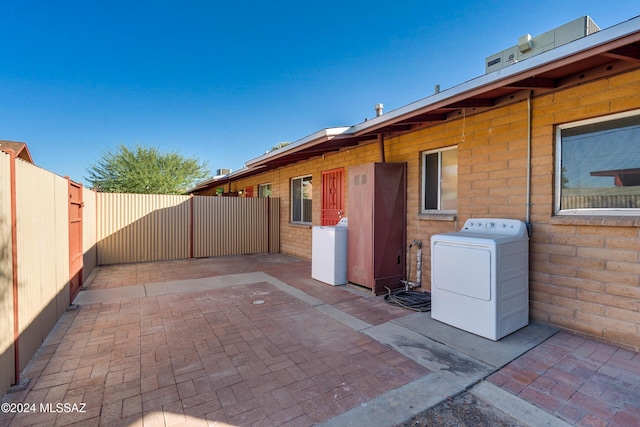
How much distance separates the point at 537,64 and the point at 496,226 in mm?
1781

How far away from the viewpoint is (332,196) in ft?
22.6

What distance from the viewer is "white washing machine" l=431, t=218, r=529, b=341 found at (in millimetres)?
2896

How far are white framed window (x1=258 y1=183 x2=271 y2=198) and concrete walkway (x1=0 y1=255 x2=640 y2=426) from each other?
7136mm

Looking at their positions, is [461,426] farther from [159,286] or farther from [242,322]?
[159,286]

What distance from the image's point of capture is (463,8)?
20.8 ft

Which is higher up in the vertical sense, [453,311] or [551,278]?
[551,278]

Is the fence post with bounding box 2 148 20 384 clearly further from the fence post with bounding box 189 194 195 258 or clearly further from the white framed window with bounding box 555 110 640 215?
the fence post with bounding box 189 194 195 258

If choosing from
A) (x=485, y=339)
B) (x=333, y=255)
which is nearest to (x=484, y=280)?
(x=485, y=339)

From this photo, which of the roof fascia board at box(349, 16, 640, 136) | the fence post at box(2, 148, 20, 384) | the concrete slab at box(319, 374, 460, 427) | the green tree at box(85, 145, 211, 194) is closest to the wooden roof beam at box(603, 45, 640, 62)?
the roof fascia board at box(349, 16, 640, 136)

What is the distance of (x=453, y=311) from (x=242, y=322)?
8.32 ft

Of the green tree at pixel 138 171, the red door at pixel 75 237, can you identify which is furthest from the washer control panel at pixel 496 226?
the green tree at pixel 138 171

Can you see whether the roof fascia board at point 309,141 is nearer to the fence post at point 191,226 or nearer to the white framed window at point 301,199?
the white framed window at point 301,199

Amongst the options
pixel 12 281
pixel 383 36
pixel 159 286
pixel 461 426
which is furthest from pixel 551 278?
pixel 383 36

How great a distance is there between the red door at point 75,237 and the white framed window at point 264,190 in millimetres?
6165
